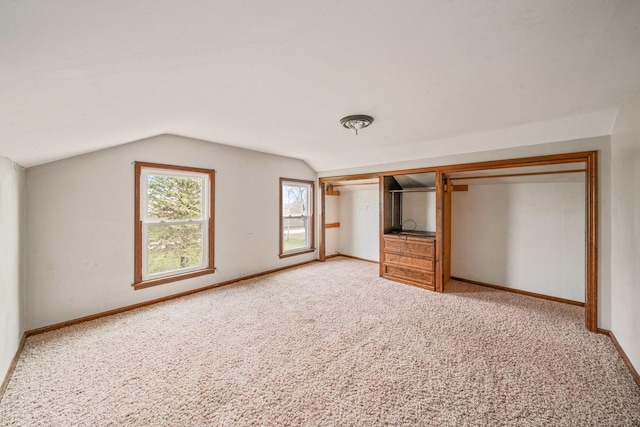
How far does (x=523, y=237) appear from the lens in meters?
3.56

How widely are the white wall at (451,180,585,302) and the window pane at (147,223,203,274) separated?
4.05 meters

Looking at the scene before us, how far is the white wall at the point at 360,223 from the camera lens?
545 centimetres

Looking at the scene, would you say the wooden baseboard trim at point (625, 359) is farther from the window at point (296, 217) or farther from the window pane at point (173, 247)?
the window pane at point (173, 247)

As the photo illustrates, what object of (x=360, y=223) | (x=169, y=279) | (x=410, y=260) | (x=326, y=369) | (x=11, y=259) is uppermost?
(x=360, y=223)

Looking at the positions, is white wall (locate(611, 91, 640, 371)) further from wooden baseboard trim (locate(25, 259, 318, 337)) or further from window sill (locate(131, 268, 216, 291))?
window sill (locate(131, 268, 216, 291))

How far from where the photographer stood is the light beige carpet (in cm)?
155

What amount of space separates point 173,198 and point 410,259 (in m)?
3.57

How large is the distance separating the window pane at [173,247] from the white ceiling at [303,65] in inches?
49.9

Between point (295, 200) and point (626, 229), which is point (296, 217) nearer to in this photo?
point (295, 200)

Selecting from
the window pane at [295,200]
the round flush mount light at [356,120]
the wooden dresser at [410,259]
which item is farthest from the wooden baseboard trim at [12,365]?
the wooden dresser at [410,259]

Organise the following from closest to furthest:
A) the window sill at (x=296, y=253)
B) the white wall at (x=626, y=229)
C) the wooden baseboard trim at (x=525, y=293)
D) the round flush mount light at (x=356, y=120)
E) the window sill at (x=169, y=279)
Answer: the white wall at (x=626, y=229)
the round flush mount light at (x=356, y=120)
the window sill at (x=169, y=279)
the wooden baseboard trim at (x=525, y=293)
the window sill at (x=296, y=253)

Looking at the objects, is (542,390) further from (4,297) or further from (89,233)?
(89,233)

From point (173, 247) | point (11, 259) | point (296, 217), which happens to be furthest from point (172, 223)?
point (296, 217)

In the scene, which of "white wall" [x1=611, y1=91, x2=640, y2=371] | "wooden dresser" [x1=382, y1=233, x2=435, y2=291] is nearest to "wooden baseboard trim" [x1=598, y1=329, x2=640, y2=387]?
"white wall" [x1=611, y1=91, x2=640, y2=371]
